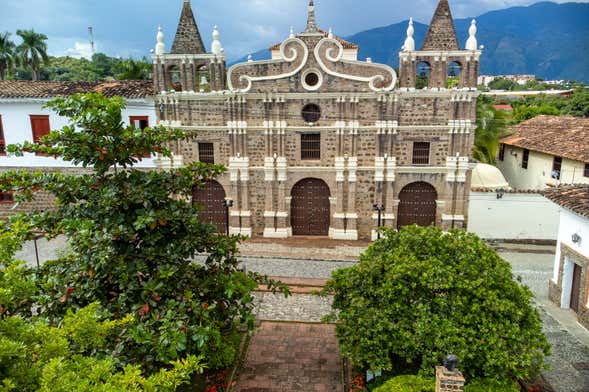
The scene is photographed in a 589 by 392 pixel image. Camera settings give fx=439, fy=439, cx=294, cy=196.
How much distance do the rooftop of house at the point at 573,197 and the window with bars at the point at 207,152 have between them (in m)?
14.0

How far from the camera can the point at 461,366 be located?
8.45 metres

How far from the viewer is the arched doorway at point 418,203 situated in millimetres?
20688

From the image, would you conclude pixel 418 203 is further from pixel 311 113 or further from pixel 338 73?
pixel 338 73

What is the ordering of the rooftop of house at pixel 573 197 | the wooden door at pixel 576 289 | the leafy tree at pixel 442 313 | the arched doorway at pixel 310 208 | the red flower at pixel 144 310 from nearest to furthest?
the red flower at pixel 144 310
the leafy tree at pixel 442 313
the rooftop of house at pixel 573 197
the wooden door at pixel 576 289
the arched doorway at pixel 310 208

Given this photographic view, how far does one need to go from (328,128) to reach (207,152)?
19.3 feet

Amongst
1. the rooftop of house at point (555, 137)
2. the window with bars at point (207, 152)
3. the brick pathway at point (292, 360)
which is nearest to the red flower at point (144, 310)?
the brick pathway at point (292, 360)

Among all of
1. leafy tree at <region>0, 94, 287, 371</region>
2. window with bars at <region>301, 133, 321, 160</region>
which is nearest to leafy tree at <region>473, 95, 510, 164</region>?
window with bars at <region>301, 133, 321, 160</region>

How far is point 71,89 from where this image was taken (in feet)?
72.3

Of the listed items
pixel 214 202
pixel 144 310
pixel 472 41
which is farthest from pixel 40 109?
pixel 472 41

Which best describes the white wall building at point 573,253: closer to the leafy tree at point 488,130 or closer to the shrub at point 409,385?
the shrub at point 409,385

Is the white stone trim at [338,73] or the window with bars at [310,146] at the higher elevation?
the white stone trim at [338,73]

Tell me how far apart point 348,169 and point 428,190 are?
393 centimetres

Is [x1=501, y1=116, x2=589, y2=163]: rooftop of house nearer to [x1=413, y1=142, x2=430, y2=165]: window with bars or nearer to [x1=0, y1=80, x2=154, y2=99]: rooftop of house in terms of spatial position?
[x1=413, y1=142, x2=430, y2=165]: window with bars

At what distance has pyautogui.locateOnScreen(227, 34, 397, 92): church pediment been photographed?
1925cm
